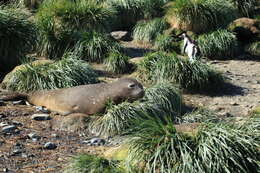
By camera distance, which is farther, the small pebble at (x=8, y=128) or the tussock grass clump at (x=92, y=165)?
the small pebble at (x=8, y=128)

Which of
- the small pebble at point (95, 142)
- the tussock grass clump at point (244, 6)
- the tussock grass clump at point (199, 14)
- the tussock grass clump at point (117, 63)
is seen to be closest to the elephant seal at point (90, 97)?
the small pebble at point (95, 142)

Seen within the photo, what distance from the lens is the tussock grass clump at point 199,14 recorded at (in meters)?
16.0

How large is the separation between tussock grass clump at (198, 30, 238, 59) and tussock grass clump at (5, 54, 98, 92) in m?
5.18

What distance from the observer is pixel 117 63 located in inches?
517

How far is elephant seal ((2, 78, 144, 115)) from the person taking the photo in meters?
9.07

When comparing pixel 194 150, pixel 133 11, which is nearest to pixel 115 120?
pixel 194 150

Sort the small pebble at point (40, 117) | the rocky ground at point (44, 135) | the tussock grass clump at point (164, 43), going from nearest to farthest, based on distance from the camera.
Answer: the rocky ground at point (44, 135) < the small pebble at point (40, 117) < the tussock grass clump at point (164, 43)

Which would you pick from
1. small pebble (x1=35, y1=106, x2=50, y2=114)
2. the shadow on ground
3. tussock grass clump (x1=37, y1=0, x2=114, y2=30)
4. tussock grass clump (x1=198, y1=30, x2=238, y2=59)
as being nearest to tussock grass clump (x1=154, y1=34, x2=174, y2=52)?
tussock grass clump (x1=198, y1=30, x2=238, y2=59)

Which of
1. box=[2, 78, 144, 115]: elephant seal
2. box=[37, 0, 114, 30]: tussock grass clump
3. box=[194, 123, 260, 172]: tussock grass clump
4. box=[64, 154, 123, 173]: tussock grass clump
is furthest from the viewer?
box=[37, 0, 114, 30]: tussock grass clump

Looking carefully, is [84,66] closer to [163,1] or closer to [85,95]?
[85,95]

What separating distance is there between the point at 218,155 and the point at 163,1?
43.9ft

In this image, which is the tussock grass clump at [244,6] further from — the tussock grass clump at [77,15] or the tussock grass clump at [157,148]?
the tussock grass clump at [157,148]

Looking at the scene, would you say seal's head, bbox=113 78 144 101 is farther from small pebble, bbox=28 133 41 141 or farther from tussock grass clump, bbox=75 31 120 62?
tussock grass clump, bbox=75 31 120 62

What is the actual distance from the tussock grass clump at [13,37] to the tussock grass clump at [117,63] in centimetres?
192
